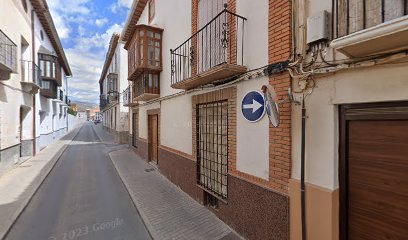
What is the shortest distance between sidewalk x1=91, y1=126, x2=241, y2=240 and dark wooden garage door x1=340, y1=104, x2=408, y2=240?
2387 millimetres

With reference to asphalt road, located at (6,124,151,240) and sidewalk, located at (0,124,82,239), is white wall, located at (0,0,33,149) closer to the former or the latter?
sidewalk, located at (0,124,82,239)

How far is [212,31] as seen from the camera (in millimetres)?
5777

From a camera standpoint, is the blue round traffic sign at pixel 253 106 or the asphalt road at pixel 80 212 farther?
the asphalt road at pixel 80 212

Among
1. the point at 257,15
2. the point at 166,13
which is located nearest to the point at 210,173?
the point at 257,15

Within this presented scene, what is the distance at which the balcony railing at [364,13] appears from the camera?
2314mm

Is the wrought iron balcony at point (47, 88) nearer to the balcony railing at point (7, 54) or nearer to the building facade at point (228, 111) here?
the balcony railing at point (7, 54)

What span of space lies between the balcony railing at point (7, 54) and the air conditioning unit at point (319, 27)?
912 cm

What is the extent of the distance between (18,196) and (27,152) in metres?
7.19

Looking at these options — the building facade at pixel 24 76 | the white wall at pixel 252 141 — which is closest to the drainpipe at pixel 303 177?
the white wall at pixel 252 141

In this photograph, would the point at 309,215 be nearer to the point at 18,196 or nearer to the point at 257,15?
the point at 257,15

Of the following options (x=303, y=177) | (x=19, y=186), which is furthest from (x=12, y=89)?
(x=303, y=177)

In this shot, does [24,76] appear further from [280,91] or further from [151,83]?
[280,91]

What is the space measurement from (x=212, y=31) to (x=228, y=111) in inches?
89.0

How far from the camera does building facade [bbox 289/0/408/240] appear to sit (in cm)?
241
